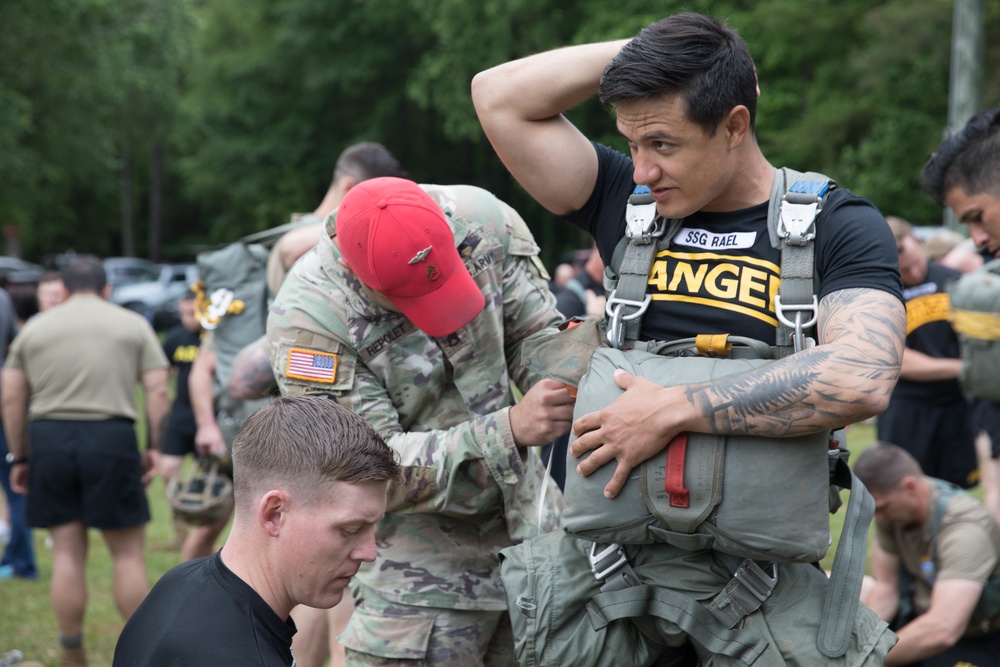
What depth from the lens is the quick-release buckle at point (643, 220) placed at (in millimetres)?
2432

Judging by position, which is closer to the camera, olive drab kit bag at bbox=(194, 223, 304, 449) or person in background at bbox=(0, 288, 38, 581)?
olive drab kit bag at bbox=(194, 223, 304, 449)

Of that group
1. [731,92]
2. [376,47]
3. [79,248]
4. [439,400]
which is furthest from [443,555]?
[79,248]

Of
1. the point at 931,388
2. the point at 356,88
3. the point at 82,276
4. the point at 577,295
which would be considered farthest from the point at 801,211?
the point at 356,88

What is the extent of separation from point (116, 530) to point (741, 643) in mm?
4769

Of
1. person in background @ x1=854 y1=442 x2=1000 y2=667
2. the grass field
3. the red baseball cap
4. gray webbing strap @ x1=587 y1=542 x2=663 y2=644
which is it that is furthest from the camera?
the grass field

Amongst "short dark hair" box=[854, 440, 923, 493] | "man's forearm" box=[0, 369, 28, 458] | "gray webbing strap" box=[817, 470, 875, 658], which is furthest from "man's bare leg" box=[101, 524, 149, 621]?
"gray webbing strap" box=[817, 470, 875, 658]

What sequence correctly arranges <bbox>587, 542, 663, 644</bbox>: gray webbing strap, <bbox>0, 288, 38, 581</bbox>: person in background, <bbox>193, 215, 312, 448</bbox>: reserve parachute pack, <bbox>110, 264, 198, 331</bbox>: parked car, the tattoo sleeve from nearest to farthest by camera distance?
the tattoo sleeve → <bbox>587, 542, 663, 644</bbox>: gray webbing strap → <bbox>193, 215, 312, 448</bbox>: reserve parachute pack → <bbox>0, 288, 38, 581</bbox>: person in background → <bbox>110, 264, 198, 331</bbox>: parked car

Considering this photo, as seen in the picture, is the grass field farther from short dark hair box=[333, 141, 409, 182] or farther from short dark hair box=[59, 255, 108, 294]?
short dark hair box=[333, 141, 409, 182]

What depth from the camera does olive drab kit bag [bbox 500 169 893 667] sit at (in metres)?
2.13

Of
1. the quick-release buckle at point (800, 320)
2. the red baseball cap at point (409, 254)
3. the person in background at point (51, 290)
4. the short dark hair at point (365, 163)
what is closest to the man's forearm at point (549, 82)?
the red baseball cap at point (409, 254)

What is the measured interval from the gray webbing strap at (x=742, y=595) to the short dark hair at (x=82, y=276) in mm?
5167

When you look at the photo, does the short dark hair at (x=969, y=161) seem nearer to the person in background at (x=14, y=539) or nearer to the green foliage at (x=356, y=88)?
the person in background at (x=14, y=539)

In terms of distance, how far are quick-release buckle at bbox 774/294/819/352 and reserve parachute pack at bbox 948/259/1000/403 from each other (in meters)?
3.55

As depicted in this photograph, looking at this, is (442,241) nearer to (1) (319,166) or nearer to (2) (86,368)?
(2) (86,368)
